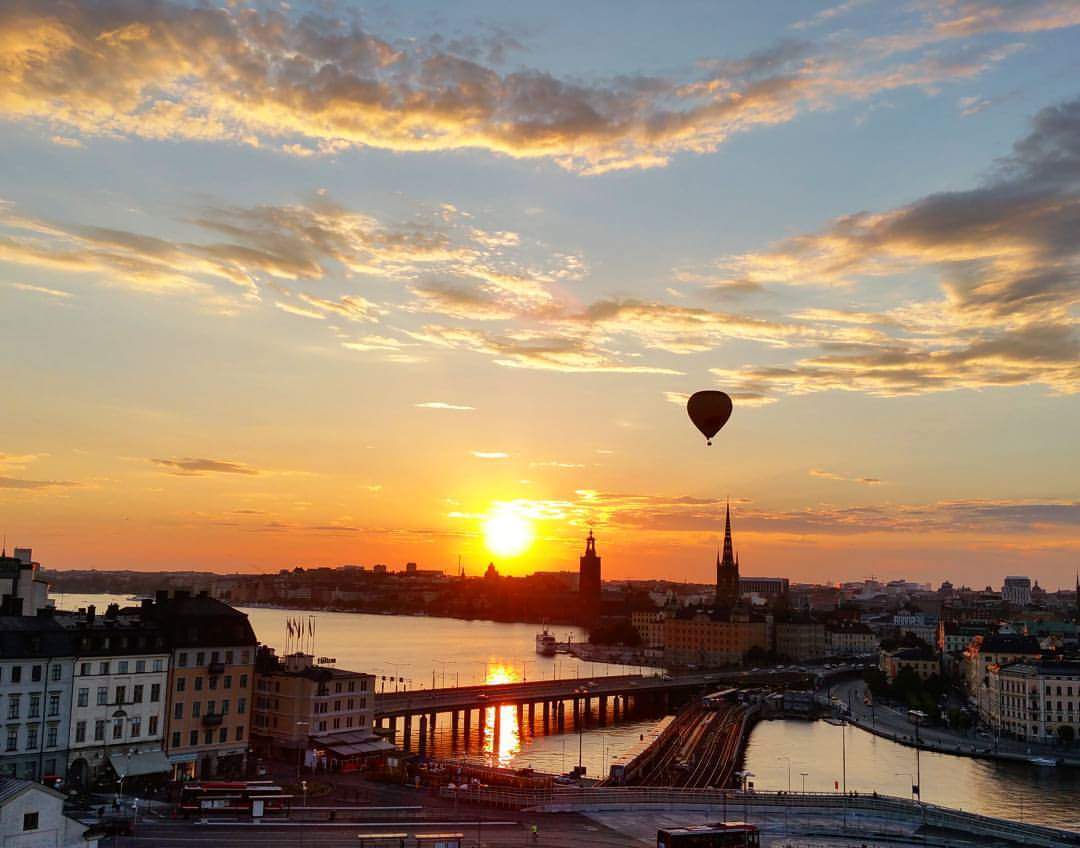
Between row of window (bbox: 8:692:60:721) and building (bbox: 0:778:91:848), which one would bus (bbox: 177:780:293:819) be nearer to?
row of window (bbox: 8:692:60:721)

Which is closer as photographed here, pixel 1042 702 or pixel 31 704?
pixel 31 704

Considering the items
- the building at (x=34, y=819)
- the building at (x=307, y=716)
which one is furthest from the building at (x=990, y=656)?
the building at (x=34, y=819)

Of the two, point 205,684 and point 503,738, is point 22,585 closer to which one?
point 205,684

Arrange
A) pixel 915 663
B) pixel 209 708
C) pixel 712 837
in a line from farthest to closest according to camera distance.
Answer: pixel 915 663 → pixel 209 708 → pixel 712 837

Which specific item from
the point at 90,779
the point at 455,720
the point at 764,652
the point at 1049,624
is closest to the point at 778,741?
the point at 455,720

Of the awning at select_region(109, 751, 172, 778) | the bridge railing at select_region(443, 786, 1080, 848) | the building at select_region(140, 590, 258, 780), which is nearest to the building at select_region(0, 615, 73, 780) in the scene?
the awning at select_region(109, 751, 172, 778)

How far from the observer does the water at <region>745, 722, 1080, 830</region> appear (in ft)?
227

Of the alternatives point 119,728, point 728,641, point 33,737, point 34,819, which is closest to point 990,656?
point 728,641

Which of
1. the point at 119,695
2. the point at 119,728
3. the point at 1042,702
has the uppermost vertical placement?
the point at 119,695

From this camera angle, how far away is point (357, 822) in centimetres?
4334

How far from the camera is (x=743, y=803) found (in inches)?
2009

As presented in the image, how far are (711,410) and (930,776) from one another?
35681 millimetres

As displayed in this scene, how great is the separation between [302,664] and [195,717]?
33.4 feet

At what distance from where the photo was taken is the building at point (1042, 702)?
95.3 m
